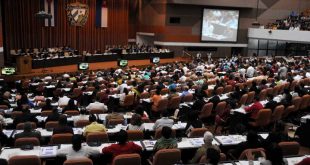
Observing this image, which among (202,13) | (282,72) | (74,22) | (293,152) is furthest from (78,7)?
(293,152)

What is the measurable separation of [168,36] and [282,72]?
1468cm

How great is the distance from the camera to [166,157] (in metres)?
5.71

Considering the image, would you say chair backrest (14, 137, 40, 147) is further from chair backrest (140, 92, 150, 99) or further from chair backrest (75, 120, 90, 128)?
chair backrest (140, 92, 150, 99)

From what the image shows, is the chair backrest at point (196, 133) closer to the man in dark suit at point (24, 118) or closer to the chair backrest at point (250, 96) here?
the man in dark suit at point (24, 118)

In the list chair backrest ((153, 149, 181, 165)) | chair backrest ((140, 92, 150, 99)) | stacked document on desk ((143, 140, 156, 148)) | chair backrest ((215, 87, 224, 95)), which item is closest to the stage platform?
chair backrest ((140, 92, 150, 99))

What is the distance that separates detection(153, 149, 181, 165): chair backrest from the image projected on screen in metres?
27.6

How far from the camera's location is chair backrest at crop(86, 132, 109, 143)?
6590 mm

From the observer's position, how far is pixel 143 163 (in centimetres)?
667

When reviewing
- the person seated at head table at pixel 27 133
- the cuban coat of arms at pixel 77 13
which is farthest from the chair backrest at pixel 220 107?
the cuban coat of arms at pixel 77 13

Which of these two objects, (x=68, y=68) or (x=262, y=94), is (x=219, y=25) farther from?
(x=262, y=94)

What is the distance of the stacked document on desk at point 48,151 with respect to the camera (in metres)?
5.81

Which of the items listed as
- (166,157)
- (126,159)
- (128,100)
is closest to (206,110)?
(128,100)

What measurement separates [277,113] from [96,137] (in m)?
5.58

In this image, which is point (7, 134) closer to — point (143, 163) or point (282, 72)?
A: point (143, 163)
